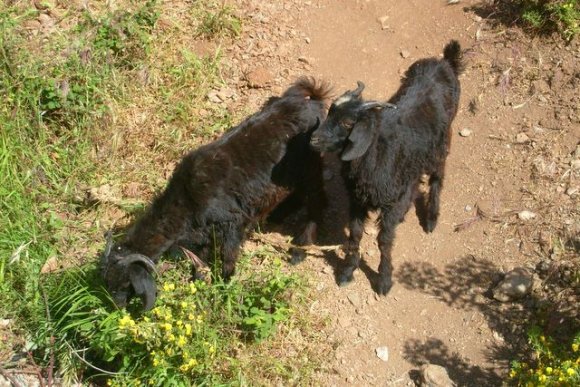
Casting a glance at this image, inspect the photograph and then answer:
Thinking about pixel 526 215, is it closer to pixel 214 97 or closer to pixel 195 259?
pixel 195 259

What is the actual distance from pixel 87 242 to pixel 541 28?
17.0 feet

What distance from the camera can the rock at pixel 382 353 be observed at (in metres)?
5.47

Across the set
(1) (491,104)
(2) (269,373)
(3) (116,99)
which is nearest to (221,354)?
(2) (269,373)

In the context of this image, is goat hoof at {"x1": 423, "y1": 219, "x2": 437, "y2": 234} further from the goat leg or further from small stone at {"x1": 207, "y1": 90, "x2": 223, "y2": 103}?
small stone at {"x1": 207, "y1": 90, "x2": 223, "y2": 103}

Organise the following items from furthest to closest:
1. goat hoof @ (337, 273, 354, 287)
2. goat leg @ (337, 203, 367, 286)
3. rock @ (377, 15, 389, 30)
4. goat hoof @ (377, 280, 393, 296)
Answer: rock @ (377, 15, 389, 30), goat hoof @ (337, 273, 354, 287), goat hoof @ (377, 280, 393, 296), goat leg @ (337, 203, 367, 286)

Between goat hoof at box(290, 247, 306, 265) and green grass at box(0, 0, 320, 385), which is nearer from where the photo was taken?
green grass at box(0, 0, 320, 385)

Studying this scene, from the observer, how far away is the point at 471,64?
22.8ft

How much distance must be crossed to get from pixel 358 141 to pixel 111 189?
2751 millimetres

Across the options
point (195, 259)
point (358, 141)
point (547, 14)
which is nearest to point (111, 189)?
point (195, 259)

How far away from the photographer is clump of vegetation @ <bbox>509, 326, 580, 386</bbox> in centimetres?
430

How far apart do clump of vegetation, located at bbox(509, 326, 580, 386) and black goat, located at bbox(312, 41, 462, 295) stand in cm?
133

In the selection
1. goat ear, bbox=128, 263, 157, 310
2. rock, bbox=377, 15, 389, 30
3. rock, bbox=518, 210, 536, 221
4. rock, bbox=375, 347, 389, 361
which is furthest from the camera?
rock, bbox=377, 15, 389, 30

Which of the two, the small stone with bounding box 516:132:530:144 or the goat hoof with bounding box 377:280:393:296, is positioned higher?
the small stone with bounding box 516:132:530:144

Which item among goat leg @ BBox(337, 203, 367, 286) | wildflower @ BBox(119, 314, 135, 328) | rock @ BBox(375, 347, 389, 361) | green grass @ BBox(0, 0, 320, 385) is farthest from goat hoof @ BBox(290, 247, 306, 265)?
wildflower @ BBox(119, 314, 135, 328)
